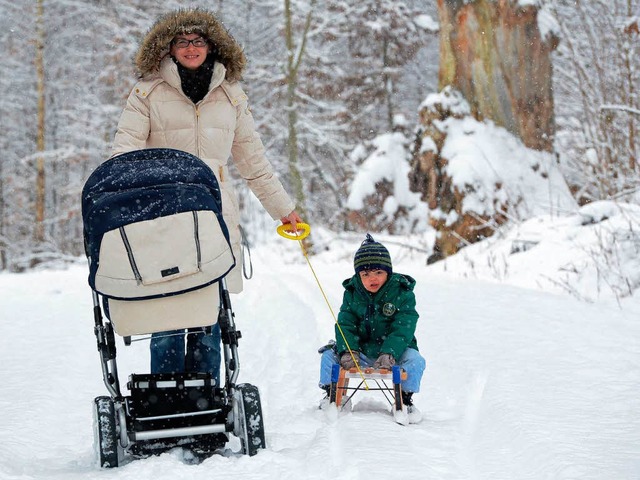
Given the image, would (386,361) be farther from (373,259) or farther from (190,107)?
(190,107)

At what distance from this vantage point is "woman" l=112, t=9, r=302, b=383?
3.50m

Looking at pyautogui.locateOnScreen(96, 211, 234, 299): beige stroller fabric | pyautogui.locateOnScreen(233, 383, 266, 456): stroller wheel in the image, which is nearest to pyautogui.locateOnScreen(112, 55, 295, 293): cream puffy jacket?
pyautogui.locateOnScreen(96, 211, 234, 299): beige stroller fabric

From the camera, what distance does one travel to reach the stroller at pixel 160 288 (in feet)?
9.61

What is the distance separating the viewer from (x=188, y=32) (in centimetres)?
362

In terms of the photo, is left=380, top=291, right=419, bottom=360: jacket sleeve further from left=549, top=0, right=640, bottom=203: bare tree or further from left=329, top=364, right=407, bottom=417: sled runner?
left=549, top=0, right=640, bottom=203: bare tree

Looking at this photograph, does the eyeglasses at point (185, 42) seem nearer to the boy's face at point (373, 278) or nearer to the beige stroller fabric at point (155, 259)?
the beige stroller fabric at point (155, 259)

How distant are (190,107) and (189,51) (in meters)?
0.28

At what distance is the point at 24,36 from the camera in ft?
76.2

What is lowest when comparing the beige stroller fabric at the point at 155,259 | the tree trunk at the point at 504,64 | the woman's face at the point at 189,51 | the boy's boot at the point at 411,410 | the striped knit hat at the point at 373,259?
the boy's boot at the point at 411,410

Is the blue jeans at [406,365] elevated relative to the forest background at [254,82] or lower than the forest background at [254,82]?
lower

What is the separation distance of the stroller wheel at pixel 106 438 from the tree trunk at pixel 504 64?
9.53m

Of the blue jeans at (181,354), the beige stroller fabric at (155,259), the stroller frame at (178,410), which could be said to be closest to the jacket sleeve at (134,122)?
the beige stroller fabric at (155,259)

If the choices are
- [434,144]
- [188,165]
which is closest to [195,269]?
[188,165]

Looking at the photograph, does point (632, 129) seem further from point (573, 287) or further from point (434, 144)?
point (434, 144)
